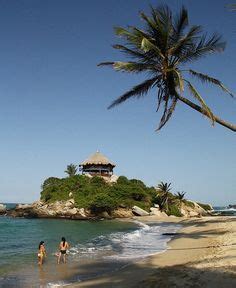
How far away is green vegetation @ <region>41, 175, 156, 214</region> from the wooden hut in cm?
Result: 352

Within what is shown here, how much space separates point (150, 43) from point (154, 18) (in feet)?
5.46

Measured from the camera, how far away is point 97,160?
7388 centimetres

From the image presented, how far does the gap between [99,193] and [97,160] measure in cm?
1041

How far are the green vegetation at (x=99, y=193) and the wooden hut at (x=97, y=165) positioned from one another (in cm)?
352

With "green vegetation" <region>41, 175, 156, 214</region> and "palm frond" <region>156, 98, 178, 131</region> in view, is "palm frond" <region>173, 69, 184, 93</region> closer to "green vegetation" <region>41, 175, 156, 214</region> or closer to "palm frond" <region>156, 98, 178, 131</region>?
"palm frond" <region>156, 98, 178, 131</region>

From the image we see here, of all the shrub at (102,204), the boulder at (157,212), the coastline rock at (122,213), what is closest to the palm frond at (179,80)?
the shrub at (102,204)

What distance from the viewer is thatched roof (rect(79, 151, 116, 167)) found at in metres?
73.6

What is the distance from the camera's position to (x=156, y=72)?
1836 cm

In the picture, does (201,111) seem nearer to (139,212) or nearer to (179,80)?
(179,80)

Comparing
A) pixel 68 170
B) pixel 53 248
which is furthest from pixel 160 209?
pixel 53 248

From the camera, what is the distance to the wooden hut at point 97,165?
73787 mm

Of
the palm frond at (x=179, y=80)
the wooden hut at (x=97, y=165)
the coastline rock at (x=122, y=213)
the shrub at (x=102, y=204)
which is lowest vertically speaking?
the coastline rock at (x=122, y=213)

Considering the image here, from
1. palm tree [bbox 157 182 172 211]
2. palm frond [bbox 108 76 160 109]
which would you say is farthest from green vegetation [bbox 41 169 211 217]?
palm frond [bbox 108 76 160 109]

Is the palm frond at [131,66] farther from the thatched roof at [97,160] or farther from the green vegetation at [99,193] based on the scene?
the thatched roof at [97,160]
